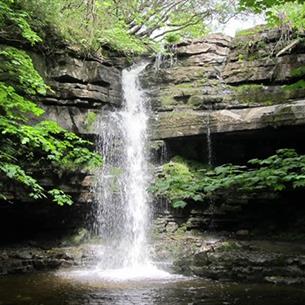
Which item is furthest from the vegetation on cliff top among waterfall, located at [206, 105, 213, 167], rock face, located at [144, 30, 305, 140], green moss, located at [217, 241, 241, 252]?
green moss, located at [217, 241, 241, 252]

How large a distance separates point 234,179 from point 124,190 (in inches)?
136

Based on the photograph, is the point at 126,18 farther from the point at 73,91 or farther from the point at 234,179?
the point at 234,179

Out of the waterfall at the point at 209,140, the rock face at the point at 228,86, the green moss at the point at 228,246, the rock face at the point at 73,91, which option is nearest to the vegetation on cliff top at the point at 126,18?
the rock face at the point at 73,91

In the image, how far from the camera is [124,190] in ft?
36.4

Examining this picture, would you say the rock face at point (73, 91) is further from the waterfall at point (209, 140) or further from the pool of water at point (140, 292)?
the pool of water at point (140, 292)

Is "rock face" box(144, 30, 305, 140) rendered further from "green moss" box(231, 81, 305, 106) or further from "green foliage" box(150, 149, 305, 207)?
"green foliage" box(150, 149, 305, 207)

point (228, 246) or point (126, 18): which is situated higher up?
point (126, 18)

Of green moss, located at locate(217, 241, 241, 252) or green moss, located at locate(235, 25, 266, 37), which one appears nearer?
green moss, located at locate(217, 241, 241, 252)

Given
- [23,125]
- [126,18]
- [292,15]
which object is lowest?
[23,125]

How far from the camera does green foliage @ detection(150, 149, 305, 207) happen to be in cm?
828

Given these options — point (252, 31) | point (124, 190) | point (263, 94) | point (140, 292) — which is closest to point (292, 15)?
point (263, 94)

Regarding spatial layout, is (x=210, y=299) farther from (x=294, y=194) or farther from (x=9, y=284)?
(x=294, y=194)

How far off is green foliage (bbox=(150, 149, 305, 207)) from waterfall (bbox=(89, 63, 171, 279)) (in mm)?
721

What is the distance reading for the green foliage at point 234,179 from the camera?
8.28 meters
